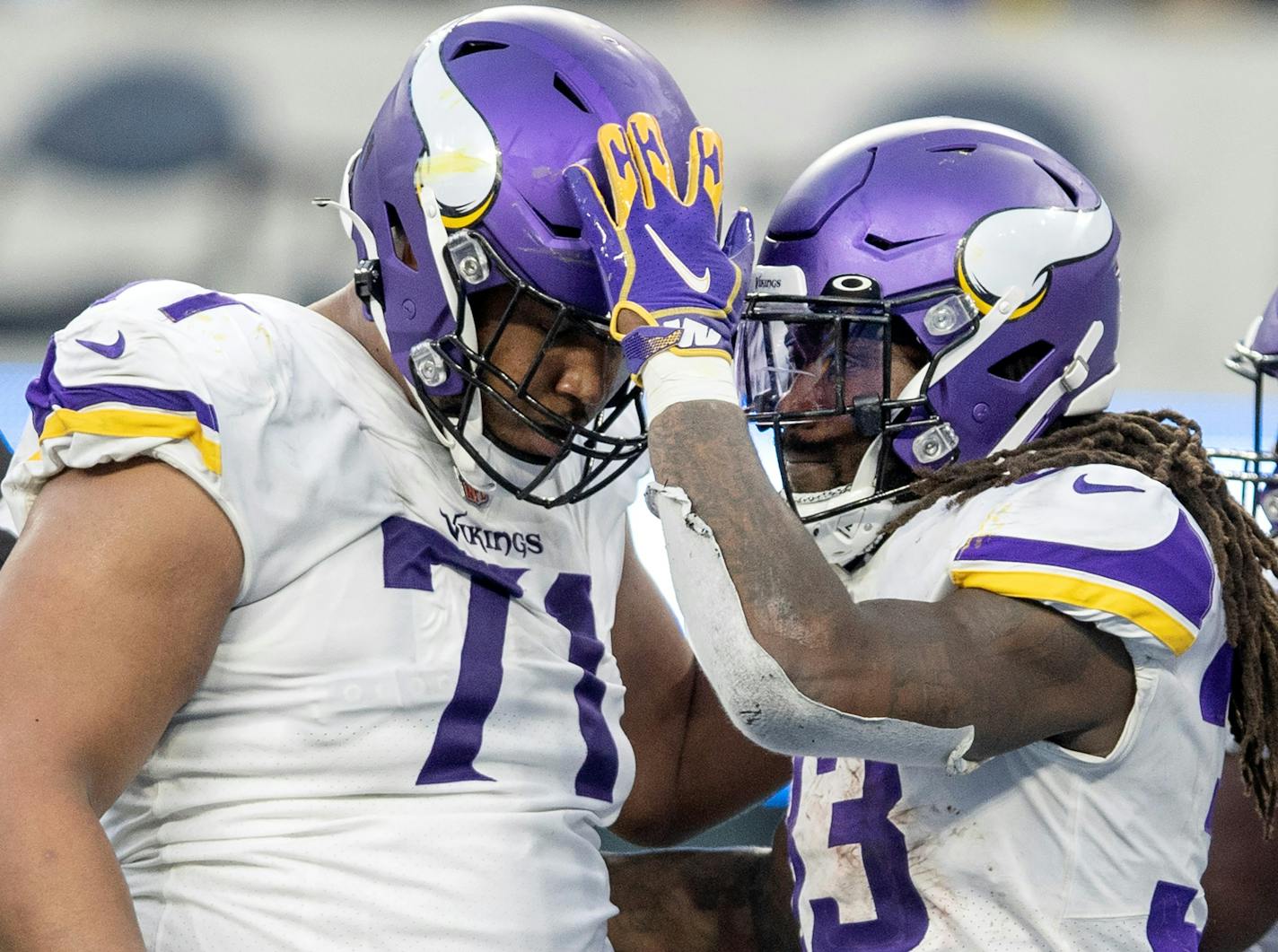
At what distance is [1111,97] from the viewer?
6.11m

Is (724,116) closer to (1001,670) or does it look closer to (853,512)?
(853,512)

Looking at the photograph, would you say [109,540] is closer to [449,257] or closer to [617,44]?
[449,257]

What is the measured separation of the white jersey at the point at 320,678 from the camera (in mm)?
1639

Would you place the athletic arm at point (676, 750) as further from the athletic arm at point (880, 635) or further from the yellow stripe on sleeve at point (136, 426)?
the yellow stripe on sleeve at point (136, 426)

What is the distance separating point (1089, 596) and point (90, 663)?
100 cm

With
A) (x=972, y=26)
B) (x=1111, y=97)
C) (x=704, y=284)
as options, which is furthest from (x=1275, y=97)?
(x=704, y=284)

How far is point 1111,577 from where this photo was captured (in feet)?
5.59

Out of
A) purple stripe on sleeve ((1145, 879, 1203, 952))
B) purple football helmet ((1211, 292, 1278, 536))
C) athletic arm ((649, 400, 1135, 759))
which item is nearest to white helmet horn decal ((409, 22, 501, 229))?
athletic arm ((649, 400, 1135, 759))

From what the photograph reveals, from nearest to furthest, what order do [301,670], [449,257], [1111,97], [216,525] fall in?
[216,525], [301,670], [449,257], [1111,97]

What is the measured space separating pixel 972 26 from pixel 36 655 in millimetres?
5298

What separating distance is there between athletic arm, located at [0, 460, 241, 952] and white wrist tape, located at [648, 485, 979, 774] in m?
0.45

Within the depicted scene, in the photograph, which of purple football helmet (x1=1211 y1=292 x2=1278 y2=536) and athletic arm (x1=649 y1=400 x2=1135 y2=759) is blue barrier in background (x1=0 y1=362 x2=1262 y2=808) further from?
athletic arm (x1=649 y1=400 x2=1135 y2=759)

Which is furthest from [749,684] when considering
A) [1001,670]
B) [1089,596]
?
[1089,596]

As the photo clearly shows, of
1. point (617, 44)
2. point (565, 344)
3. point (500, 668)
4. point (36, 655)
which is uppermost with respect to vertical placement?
point (617, 44)
